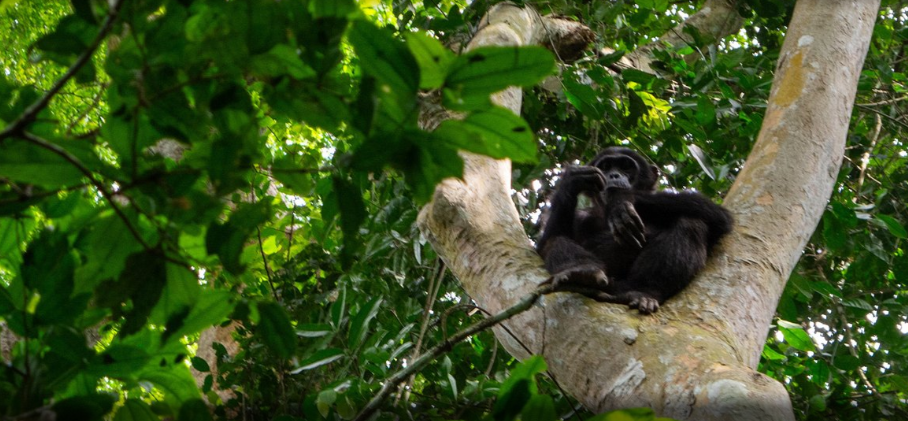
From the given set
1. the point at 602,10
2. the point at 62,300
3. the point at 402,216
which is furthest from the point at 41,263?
the point at 602,10

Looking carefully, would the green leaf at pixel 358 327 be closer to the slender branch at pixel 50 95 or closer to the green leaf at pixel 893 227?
the slender branch at pixel 50 95

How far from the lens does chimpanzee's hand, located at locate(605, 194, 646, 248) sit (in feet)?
11.5

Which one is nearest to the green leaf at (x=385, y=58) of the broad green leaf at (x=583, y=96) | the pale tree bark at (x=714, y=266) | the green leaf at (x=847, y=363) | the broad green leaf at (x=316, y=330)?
the pale tree bark at (x=714, y=266)

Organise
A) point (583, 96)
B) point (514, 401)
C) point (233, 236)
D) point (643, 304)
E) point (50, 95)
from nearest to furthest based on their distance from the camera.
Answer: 1. point (50, 95)
2. point (233, 236)
3. point (514, 401)
4. point (643, 304)
5. point (583, 96)

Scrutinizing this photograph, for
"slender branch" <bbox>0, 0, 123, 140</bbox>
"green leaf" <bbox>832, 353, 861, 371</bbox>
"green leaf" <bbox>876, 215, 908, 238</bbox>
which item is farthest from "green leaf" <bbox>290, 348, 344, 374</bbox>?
"green leaf" <bbox>876, 215, 908, 238</bbox>

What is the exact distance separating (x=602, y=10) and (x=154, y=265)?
3616 millimetres

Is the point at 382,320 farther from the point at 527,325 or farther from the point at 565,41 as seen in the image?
the point at 565,41

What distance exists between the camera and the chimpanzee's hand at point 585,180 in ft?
12.8

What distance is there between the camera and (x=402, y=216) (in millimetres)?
3850

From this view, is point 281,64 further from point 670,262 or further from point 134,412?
point 670,262

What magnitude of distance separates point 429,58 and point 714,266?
1.88 meters

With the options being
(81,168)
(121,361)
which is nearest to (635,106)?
(121,361)

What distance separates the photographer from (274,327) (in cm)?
131

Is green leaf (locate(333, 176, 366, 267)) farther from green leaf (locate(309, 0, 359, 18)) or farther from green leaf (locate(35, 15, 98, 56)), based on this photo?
green leaf (locate(35, 15, 98, 56))
